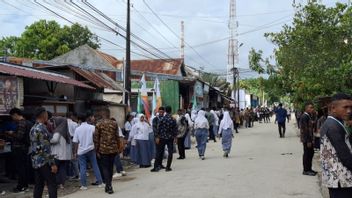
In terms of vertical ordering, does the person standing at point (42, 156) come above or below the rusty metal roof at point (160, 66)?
below

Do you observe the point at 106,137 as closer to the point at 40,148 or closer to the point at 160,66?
the point at 40,148

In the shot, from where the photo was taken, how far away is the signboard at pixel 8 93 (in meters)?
11.9

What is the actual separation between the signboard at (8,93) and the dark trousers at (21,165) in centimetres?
120

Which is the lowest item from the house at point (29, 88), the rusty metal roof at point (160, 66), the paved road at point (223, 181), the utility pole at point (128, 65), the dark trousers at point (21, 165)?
the paved road at point (223, 181)

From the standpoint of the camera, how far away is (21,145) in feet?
36.9

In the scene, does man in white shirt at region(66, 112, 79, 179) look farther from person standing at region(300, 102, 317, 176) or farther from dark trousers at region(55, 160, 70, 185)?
person standing at region(300, 102, 317, 176)

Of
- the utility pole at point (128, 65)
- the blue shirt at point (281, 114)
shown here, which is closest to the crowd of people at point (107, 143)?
the utility pole at point (128, 65)

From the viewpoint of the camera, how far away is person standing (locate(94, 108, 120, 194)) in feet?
34.6

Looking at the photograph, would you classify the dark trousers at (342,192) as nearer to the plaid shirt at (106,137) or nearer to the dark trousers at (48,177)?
the dark trousers at (48,177)

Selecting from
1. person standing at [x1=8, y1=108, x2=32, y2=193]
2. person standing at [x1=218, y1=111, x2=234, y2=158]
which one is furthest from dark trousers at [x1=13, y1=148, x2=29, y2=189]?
person standing at [x1=218, y1=111, x2=234, y2=158]

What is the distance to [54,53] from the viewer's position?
4566 cm

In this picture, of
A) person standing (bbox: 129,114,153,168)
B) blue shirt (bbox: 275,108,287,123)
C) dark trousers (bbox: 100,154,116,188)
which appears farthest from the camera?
blue shirt (bbox: 275,108,287,123)

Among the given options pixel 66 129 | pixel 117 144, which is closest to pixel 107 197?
pixel 117 144

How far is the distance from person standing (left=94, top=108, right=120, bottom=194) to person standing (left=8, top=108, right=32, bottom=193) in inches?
65.6
